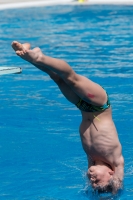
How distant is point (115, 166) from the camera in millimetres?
5445

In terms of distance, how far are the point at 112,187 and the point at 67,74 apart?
48.1 inches

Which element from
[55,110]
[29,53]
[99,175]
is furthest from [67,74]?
[55,110]

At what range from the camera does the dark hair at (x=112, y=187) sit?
211 inches

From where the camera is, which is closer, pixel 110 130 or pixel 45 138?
pixel 110 130

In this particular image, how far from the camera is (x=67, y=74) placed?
16.8 ft

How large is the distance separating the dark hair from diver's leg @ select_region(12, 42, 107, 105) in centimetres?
76

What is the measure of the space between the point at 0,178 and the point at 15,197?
0.46 m

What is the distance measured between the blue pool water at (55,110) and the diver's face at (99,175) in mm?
391

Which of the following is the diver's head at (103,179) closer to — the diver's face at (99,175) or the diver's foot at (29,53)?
the diver's face at (99,175)

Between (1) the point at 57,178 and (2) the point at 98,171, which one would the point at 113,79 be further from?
(2) the point at 98,171

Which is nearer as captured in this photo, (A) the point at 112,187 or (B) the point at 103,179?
(B) the point at 103,179

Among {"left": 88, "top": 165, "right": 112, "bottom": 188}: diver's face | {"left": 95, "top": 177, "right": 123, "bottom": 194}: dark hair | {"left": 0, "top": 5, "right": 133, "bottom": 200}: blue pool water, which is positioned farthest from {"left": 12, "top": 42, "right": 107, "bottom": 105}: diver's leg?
{"left": 0, "top": 5, "right": 133, "bottom": 200}: blue pool water

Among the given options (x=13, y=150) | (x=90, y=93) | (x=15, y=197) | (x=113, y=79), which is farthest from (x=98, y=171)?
(x=113, y=79)

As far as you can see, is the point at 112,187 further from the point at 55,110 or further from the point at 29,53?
the point at 55,110
